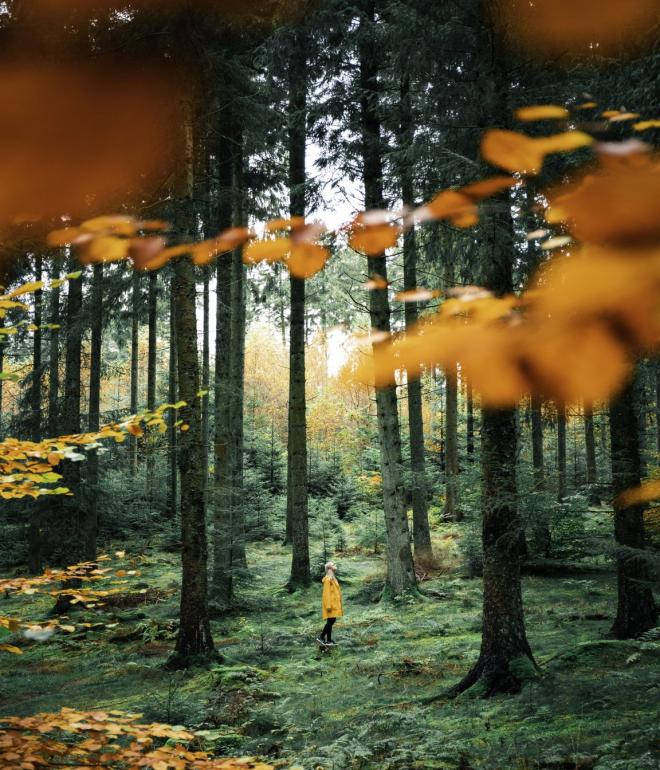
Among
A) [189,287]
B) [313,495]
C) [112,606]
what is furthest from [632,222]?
[313,495]

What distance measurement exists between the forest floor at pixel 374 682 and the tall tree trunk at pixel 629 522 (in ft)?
2.48

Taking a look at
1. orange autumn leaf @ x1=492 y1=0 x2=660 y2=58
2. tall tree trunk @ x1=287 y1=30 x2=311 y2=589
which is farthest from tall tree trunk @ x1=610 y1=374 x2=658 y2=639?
tall tree trunk @ x1=287 y1=30 x2=311 y2=589

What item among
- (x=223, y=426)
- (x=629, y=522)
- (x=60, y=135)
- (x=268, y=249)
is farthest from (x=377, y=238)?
(x=223, y=426)

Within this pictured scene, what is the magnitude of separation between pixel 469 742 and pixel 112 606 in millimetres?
9883

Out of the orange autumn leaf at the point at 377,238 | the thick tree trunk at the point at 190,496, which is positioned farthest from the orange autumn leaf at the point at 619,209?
the thick tree trunk at the point at 190,496

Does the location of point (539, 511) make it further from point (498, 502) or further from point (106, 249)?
point (106, 249)

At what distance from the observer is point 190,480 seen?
7391 millimetres

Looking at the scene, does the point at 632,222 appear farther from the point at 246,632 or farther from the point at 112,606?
the point at 112,606

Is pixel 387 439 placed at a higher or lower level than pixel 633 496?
higher

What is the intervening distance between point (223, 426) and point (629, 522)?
302 inches

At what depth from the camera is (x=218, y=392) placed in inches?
430

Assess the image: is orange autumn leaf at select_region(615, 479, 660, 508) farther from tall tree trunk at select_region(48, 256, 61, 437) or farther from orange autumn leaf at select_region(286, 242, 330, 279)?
tall tree trunk at select_region(48, 256, 61, 437)

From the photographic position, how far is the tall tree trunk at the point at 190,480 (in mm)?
7203

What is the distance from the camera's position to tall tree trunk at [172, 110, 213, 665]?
720cm
